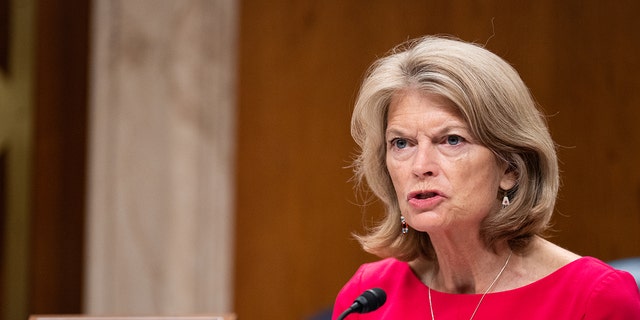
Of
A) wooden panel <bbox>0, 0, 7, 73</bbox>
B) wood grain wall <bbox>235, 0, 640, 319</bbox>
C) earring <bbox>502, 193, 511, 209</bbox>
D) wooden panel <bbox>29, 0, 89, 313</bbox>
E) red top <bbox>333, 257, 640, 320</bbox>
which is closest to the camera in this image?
red top <bbox>333, 257, 640, 320</bbox>

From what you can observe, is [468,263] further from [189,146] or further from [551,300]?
[189,146]

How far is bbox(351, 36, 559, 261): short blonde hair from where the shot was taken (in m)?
2.30

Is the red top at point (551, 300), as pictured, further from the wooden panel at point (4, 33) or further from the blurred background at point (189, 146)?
the wooden panel at point (4, 33)

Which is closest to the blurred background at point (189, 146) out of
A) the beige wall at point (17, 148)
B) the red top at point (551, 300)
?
the beige wall at point (17, 148)

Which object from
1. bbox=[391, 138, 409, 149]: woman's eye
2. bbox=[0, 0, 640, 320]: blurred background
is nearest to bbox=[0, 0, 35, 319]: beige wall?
bbox=[0, 0, 640, 320]: blurred background

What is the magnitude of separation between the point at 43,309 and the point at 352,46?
5.74ft

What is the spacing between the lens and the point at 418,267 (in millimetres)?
2688

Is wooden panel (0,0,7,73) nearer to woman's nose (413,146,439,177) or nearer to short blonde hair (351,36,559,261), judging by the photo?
short blonde hair (351,36,559,261)

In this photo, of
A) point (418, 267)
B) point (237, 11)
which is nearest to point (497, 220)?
point (418, 267)

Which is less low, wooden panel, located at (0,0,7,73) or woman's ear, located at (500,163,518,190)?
wooden panel, located at (0,0,7,73)

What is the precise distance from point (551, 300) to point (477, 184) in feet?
1.03

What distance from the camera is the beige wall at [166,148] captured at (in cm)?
438

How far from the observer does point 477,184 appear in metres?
2.31

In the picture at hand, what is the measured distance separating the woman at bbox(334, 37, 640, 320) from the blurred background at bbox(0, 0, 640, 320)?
5.55 ft
